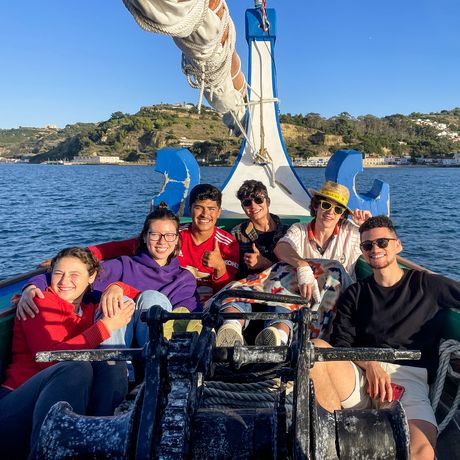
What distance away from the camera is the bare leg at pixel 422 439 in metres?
1.60

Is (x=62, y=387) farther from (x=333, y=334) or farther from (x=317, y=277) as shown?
(x=317, y=277)

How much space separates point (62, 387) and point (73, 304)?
2.76 feet

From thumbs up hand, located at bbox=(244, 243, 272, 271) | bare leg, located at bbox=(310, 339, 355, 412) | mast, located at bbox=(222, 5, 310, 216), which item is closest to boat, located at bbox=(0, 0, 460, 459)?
bare leg, located at bbox=(310, 339, 355, 412)

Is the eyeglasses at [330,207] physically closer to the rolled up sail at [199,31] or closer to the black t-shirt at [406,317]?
the black t-shirt at [406,317]

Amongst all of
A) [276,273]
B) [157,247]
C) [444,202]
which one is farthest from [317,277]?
[444,202]

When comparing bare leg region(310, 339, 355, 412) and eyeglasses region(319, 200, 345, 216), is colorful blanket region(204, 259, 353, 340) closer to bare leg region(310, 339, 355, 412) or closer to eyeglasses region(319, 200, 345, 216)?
eyeglasses region(319, 200, 345, 216)

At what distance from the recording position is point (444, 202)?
85.3 feet

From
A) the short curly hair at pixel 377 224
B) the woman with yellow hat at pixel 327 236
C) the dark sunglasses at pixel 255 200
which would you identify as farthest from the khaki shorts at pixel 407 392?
the dark sunglasses at pixel 255 200

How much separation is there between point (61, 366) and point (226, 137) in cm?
8811

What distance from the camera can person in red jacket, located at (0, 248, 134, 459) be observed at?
1.40 m

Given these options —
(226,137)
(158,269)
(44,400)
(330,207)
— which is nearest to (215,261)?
(158,269)

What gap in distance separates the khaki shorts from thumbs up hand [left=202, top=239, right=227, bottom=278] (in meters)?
1.24

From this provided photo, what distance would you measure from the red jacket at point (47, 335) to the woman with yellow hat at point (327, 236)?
1288 millimetres

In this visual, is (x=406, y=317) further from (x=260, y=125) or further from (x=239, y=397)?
(x=260, y=125)
